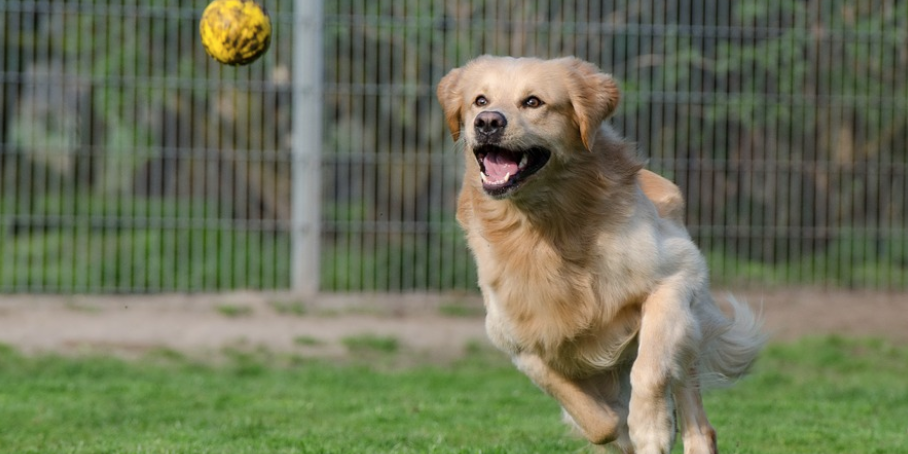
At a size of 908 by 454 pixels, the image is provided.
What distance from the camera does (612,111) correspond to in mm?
5312

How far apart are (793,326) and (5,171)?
651cm

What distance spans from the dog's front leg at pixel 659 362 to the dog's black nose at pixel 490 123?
2.83ft

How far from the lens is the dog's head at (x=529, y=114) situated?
5.07 m

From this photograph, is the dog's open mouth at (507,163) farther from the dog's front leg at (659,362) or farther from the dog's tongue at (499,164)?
the dog's front leg at (659,362)

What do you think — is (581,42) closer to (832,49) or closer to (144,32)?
(832,49)

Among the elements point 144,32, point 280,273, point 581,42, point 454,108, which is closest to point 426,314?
point 280,273

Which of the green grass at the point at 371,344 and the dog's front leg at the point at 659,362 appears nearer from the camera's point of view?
the dog's front leg at the point at 659,362

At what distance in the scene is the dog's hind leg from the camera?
5.44 metres

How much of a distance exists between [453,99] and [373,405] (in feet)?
8.39

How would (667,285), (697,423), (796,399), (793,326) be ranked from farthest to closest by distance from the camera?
(793,326), (796,399), (697,423), (667,285)

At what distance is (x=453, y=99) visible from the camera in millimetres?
5590

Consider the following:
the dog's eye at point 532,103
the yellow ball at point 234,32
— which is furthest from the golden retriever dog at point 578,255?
the yellow ball at point 234,32

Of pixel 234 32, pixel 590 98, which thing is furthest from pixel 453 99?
pixel 234 32

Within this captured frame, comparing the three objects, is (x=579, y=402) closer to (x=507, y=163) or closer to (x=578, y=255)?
(x=578, y=255)
